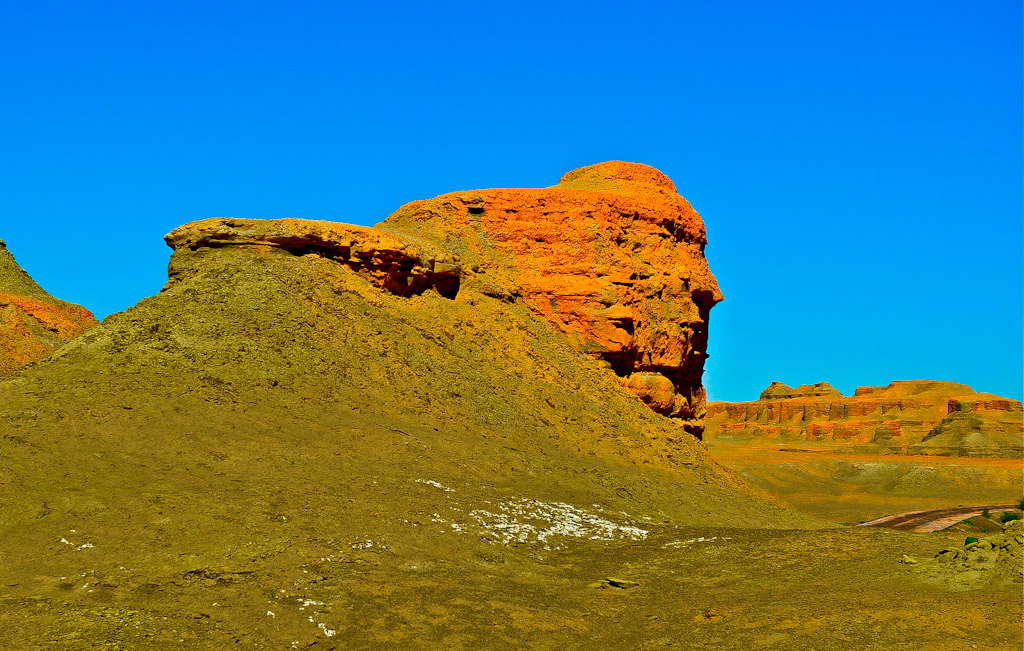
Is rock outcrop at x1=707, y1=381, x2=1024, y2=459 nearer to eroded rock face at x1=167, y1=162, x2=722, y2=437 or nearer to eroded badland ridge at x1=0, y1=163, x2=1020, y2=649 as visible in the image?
eroded rock face at x1=167, y1=162, x2=722, y2=437

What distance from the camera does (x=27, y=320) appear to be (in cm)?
4278

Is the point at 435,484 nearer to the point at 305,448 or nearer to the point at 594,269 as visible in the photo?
the point at 305,448

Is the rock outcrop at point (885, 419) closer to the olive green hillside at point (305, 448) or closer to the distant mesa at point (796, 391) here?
the distant mesa at point (796, 391)

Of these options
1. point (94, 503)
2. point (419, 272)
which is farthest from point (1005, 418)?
point (94, 503)

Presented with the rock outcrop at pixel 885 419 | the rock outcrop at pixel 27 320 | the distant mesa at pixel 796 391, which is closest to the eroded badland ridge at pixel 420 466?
the rock outcrop at pixel 27 320

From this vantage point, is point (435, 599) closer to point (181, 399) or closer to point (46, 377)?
point (181, 399)

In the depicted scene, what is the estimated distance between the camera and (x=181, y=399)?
61.3 feet

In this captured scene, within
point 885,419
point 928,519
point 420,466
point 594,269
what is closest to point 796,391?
point 885,419

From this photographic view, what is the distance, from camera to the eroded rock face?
2972cm

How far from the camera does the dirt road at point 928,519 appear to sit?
33803 mm

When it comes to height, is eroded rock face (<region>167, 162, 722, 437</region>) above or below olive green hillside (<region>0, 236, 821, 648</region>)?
above

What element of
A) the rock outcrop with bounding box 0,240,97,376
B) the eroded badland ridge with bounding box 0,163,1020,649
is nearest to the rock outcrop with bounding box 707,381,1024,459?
the eroded badland ridge with bounding box 0,163,1020,649

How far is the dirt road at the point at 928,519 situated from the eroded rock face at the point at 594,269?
9.41 m

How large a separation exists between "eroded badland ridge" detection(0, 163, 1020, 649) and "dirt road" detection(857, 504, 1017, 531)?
948 cm
